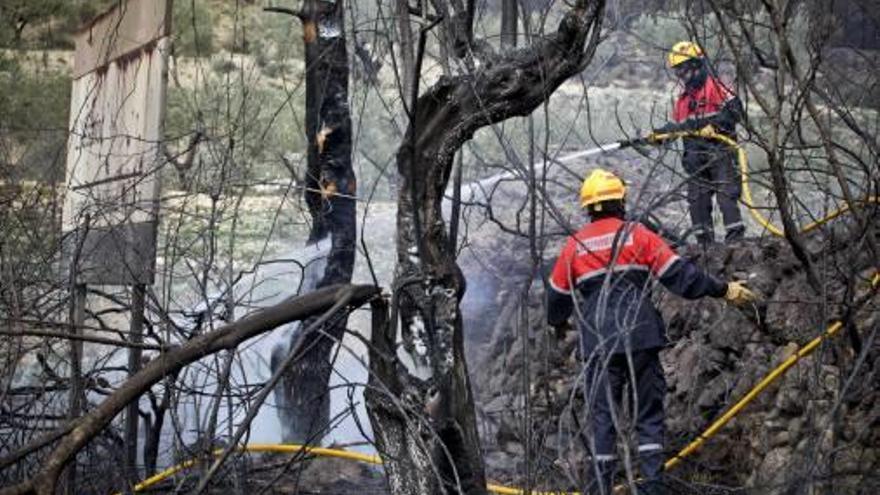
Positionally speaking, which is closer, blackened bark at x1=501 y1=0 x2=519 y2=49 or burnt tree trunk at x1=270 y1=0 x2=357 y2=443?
blackened bark at x1=501 y1=0 x2=519 y2=49

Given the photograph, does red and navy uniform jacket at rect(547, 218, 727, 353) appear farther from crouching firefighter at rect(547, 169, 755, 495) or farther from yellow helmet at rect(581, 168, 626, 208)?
yellow helmet at rect(581, 168, 626, 208)

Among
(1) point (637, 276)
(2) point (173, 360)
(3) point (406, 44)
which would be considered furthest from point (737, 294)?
(2) point (173, 360)

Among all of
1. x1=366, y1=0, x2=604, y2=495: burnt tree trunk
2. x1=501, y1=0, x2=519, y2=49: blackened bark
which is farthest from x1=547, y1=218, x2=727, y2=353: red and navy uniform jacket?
x1=366, y1=0, x2=604, y2=495: burnt tree trunk

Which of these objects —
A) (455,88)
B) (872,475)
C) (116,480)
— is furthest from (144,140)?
(872,475)

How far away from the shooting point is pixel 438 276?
4.76 metres

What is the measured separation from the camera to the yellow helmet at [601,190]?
22.9ft

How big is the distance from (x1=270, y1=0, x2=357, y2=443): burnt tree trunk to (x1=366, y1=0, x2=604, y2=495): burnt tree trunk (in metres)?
3.58

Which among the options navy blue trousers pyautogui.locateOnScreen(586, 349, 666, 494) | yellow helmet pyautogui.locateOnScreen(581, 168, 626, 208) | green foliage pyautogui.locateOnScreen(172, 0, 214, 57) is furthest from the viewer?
green foliage pyautogui.locateOnScreen(172, 0, 214, 57)

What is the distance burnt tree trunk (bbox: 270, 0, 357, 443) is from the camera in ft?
27.5

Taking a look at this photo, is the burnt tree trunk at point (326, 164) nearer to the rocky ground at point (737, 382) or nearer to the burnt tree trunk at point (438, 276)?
the rocky ground at point (737, 382)

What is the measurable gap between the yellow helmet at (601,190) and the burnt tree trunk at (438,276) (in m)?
2.18

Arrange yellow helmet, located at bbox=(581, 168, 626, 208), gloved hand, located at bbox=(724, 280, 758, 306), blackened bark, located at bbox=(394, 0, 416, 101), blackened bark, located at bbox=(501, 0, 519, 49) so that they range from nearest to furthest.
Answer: blackened bark, located at bbox=(394, 0, 416, 101) → blackened bark, located at bbox=(501, 0, 519, 49) → gloved hand, located at bbox=(724, 280, 758, 306) → yellow helmet, located at bbox=(581, 168, 626, 208)

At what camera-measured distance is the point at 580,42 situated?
4.77 m

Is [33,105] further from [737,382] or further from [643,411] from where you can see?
[643,411]
